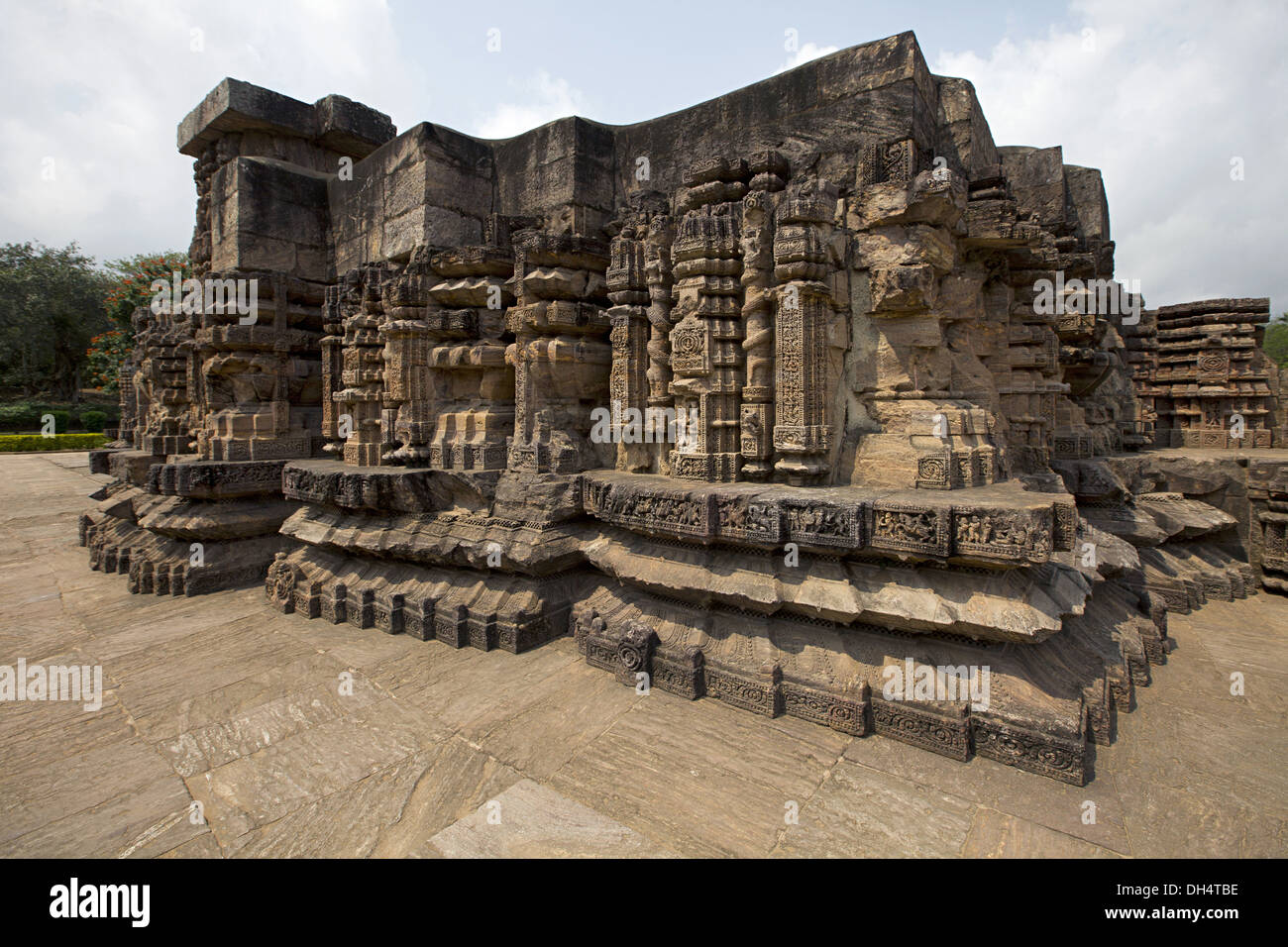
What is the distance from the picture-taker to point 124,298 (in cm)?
2389

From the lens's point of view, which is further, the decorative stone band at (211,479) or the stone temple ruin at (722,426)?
the decorative stone band at (211,479)

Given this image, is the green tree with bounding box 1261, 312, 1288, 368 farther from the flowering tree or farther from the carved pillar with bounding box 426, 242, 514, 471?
the flowering tree

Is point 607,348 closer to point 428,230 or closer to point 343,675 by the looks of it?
point 428,230

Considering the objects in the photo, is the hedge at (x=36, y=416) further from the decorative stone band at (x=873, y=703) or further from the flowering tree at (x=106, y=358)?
the decorative stone band at (x=873, y=703)

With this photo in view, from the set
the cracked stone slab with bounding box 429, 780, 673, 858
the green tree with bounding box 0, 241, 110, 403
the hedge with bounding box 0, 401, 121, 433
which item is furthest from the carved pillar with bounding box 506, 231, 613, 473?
the green tree with bounding box 0, 241, 110, 403

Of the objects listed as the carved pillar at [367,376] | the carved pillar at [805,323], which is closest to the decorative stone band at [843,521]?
the carved pillar at [805,323]

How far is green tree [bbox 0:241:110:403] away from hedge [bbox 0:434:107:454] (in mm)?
11224

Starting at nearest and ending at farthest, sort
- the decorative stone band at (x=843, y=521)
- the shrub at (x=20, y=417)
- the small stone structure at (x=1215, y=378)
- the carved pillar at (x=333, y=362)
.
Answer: the decorative stone band at (x=843, y=521)
the carved pillar at (x=333, y=362)
the small stone structure at (x=1215, y=378)
the shrub at (x=20, y=417)

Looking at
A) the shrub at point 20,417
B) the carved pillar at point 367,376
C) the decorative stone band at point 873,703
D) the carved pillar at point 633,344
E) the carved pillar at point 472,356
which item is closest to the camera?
the decorative stone band at point 873,703

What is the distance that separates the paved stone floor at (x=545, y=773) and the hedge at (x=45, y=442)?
28524 mm

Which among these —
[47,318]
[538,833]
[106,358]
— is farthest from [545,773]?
[47,318]

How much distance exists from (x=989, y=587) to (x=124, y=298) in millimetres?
31647

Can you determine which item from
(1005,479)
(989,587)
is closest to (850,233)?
(1005,479)

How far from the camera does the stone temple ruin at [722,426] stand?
3754 mm
